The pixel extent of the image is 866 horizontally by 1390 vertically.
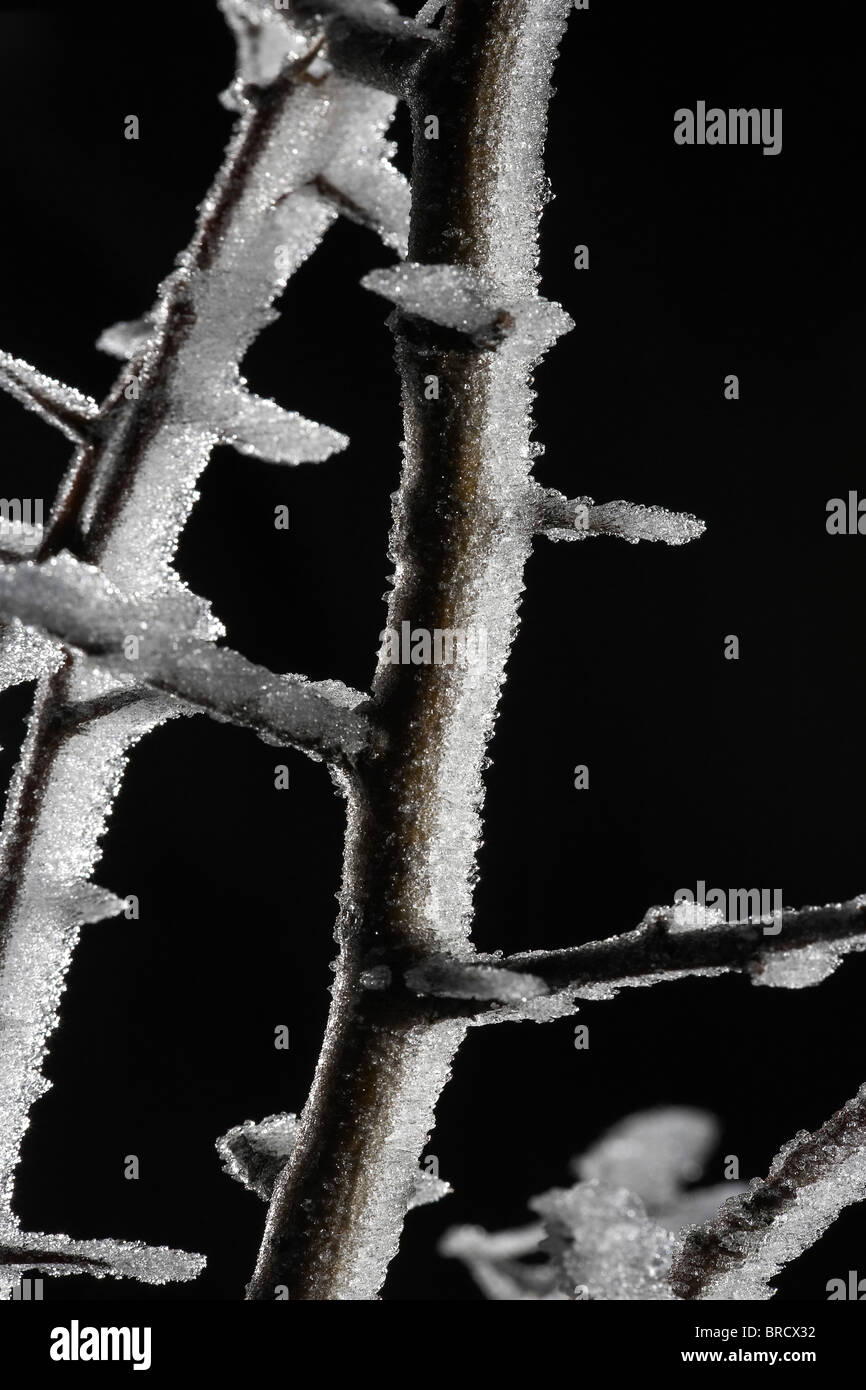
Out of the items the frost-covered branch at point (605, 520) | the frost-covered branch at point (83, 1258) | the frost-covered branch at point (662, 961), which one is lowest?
the frost-covered branch at point (83, 1258)

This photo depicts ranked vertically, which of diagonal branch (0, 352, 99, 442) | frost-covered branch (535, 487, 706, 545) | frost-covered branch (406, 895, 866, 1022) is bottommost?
frost-covered branch (406, 895, 866, 1022)

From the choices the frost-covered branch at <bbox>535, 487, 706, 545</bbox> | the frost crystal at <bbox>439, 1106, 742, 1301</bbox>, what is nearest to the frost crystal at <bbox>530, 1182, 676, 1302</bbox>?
the frost crystal at <bbox>439, 1106, 742, 1301</bbox>

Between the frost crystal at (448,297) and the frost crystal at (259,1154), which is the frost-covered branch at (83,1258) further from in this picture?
the frost crystal at (448,297)

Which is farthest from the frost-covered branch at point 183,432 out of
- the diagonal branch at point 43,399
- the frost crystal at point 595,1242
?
the frost crystal at point 595,1242

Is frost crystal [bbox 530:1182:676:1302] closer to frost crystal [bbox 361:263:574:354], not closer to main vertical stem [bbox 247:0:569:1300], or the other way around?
main vertical stem [bbox 247:0:569:1300]

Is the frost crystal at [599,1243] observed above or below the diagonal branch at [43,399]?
below
